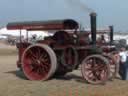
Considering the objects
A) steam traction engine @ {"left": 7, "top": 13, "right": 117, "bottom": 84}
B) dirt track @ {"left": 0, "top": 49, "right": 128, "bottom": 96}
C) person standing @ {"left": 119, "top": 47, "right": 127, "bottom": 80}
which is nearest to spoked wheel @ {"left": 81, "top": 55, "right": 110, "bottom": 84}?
steam traction engine @ {"left": 7, "top": 13, "right": 117, "bottom": 84}

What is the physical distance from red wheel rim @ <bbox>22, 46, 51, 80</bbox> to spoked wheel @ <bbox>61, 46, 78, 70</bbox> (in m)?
0.48

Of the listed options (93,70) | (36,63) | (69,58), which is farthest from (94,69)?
(36,63)

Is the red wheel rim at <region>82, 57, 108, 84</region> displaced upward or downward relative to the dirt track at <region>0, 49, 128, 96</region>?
upward

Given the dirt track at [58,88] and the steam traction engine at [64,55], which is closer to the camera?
the dirt track at [58,88]

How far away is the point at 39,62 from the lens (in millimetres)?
13422

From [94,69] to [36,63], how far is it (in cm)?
196

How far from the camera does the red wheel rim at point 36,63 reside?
43.5 ft

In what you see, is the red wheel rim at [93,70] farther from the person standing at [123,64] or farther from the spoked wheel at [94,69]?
the person standing at [123,64]

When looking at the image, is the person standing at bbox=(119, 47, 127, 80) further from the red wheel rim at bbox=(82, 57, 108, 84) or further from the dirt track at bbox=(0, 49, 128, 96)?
the red wheel rim at bbox=(82, 57, 108, 84)

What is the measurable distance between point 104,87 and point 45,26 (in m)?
3.18

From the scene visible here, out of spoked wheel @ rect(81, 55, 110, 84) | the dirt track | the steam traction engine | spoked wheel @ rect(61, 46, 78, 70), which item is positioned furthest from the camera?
spoked wheel @ rect(61, 46, 78, 70)

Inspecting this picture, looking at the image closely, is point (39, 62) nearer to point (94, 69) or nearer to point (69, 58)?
point (69, 58)

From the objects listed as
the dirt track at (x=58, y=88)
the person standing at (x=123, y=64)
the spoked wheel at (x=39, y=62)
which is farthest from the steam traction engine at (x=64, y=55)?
the person standing at (x=123, y=64)

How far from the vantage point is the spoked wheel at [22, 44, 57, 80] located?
42.6ft
